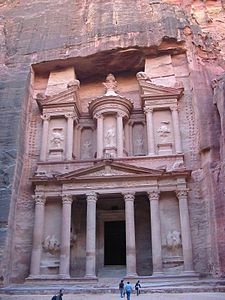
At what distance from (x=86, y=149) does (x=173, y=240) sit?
767 centimetres

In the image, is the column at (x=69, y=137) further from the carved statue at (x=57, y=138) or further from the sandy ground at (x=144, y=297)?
the sandy ground at (x=144, y=297)

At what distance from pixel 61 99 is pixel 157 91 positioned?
216 inches

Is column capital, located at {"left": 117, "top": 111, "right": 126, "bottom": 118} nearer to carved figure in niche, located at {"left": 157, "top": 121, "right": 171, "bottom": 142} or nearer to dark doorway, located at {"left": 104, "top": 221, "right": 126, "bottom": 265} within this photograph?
carved figure in niche, located at {"left": 157, "top": 121, "right": 171, "bottom": 142}

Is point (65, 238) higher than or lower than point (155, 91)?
lower

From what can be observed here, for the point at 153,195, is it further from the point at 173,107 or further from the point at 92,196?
the point at 173,107

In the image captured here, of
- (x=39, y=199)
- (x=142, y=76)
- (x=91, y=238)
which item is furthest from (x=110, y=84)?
(x=91, y=238)

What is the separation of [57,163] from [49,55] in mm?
7030

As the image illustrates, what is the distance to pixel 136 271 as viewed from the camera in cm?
1805

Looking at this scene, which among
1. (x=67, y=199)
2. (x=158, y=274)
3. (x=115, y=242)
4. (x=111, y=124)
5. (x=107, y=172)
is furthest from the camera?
(x=111, y=124)

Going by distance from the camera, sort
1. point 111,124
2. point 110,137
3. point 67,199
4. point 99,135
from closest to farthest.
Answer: point 67,199, point 99,135, point 110,137, point 111,124

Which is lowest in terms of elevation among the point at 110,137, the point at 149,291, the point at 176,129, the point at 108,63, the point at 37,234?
the point at 149,291

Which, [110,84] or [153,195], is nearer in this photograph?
[153,195]

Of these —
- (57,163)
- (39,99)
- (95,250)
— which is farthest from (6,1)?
(95,250)

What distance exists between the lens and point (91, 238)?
17.8m
